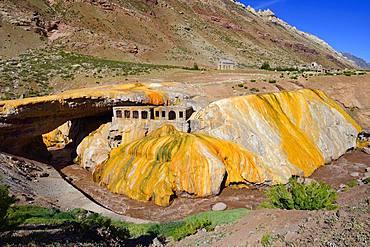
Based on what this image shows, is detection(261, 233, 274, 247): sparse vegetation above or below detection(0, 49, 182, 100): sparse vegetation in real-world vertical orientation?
below

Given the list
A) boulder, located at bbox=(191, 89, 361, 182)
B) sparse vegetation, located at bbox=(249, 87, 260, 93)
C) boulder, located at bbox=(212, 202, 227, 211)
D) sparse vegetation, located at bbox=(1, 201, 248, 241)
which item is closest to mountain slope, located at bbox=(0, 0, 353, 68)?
sparse vegetation, located at bbox=(249, 87, 260, 93)

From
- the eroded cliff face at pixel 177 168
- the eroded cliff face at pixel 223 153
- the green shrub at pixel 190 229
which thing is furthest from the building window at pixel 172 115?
the green shrub at pixel 190 229

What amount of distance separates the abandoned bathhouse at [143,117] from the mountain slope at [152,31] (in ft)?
125

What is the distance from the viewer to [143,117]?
28.1 metres

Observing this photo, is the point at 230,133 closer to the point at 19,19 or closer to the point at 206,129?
the point at 206,129

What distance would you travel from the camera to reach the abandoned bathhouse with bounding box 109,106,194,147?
88.6 ft

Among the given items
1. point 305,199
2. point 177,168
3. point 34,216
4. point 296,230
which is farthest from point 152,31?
point 296,230

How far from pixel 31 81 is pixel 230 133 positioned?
22.9 metres

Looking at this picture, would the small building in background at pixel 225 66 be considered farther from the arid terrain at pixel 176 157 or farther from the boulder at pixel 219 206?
the boulder at pixel 219 206

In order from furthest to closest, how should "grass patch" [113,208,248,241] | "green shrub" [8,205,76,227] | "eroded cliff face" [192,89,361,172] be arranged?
"eroded cliff face" [192,89,361,172]
"grass patch" [113,208,248,241]
"green shrub" [8,205,76,227]

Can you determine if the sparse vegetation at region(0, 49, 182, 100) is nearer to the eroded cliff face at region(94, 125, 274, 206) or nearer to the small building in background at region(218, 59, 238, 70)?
the eroded cliff face at region(94, 125, 274, 206)

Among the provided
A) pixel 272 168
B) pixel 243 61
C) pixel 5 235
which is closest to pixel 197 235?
pixel 5 235

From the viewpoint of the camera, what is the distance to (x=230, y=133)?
25.1 meters

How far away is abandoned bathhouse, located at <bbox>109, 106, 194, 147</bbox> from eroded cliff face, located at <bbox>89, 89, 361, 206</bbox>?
0.98 metres
